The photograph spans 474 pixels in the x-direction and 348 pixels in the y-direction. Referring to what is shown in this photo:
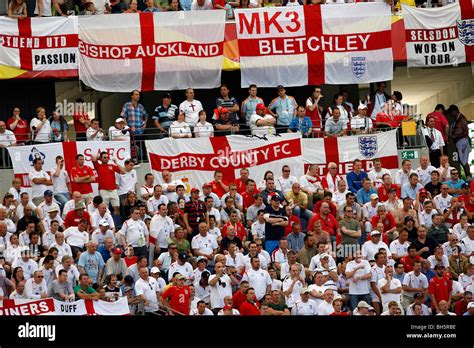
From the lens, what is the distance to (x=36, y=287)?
30.3 m

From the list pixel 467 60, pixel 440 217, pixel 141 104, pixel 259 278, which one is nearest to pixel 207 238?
pixel 259 278

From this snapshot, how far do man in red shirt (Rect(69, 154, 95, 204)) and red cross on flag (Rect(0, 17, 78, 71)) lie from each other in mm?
4520

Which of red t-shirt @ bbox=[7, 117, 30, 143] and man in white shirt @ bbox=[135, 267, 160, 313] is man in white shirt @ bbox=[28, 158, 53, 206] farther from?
man in white shirt @ bbox=[135, 267, 160, 313]

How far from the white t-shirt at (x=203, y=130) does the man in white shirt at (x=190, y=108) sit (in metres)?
0.27

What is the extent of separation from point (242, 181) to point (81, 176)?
3168mm

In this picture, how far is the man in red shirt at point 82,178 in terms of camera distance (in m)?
34.5

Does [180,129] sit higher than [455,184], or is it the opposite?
[180,129]

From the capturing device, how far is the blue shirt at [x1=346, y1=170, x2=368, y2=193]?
34.5m

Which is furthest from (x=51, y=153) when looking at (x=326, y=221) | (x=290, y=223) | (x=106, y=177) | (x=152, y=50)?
(x=326, y=221)

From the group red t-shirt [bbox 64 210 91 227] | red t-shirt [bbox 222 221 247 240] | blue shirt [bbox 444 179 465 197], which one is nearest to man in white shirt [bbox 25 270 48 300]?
red t-shirt [bbox 64 210 91 227]

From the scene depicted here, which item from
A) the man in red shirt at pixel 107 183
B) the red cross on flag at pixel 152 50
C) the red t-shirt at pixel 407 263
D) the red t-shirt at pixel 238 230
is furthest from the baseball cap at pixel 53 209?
the red t-shirt at pixel 407 263

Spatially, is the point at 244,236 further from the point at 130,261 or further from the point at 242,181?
the point at 130,261

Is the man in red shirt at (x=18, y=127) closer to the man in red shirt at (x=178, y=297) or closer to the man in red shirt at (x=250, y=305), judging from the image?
the man in red shirt at (x=178, y=297)

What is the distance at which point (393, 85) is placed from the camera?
45.5 metres
